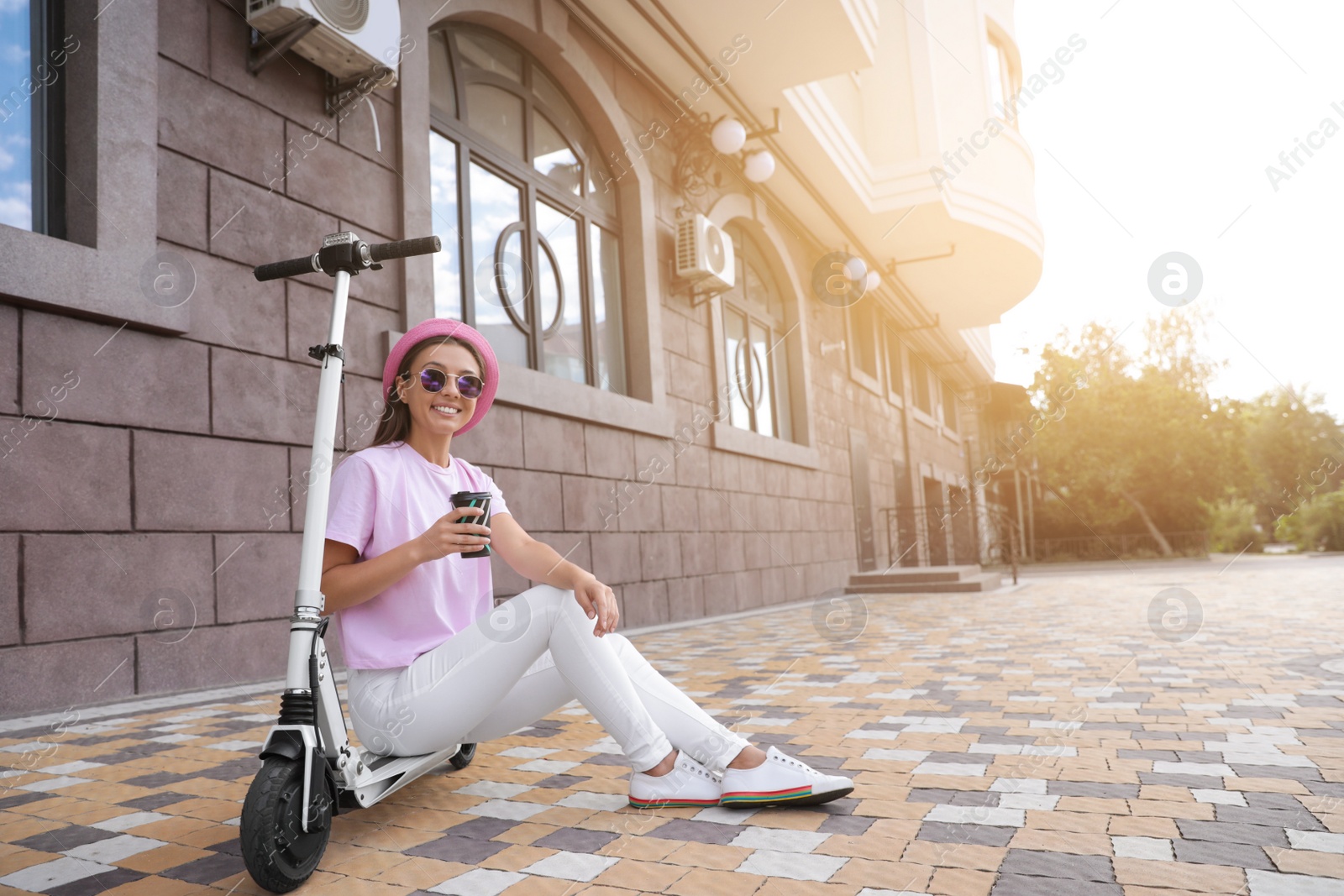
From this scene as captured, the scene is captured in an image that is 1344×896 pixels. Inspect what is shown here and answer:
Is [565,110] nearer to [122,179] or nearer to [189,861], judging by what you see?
[122,179]

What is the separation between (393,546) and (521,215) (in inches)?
202

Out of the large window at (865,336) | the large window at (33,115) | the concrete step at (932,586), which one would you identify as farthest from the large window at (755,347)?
the large window at (33,115)

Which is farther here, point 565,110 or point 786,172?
point 786,172

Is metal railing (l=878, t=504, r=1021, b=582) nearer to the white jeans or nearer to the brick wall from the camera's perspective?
the brick wall

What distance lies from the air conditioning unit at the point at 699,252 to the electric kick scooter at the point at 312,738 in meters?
6.48

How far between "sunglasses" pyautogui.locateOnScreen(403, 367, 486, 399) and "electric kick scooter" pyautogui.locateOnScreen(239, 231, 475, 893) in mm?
297

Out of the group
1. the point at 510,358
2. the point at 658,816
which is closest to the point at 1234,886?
the point at 658,816

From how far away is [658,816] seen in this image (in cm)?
201

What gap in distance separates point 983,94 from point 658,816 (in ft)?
42.5

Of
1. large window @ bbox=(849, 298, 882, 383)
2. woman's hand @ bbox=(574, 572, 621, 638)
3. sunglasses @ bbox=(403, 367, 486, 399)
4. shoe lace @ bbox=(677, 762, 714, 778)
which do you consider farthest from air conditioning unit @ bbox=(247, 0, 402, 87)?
large window @ bbox=(849, 298, 882, 383)

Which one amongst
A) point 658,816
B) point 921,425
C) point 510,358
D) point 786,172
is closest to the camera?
point 658,816

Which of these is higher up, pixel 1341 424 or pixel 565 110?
pixel 565 110

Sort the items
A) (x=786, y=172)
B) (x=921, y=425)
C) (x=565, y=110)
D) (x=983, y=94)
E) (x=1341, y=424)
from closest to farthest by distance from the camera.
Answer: (x=565, y=110), (x=786, y=172), (x=983, y=94), (x=921, y=425), (x=1341, y=424)

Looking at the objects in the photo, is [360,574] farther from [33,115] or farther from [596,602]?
[33,115]
